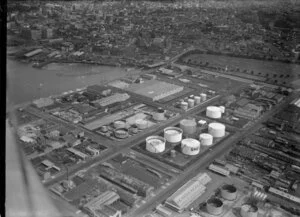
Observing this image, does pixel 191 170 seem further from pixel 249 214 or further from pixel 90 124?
pixel 90 124

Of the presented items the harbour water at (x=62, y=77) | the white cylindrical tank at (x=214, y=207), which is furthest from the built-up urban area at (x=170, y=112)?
the harbour water at (x=62, y=77)

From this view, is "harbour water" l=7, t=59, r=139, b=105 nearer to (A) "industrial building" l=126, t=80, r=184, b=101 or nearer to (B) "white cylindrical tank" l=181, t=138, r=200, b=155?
(A) "industrial building" l=126, t=80, r=184, b=101

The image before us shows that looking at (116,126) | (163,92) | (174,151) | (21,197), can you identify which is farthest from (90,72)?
(21,197)

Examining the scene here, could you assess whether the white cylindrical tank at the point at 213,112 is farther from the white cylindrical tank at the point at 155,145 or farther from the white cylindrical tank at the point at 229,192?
the white cylindrical tank at the point at 229,192

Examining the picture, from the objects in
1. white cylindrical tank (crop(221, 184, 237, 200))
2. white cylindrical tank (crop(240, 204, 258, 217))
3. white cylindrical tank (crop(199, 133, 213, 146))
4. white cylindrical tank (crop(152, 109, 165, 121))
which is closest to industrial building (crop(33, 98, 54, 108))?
white cylindrical tank (crop(152, 109, 165, 121))

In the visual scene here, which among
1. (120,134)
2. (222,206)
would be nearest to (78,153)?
(120,134)
